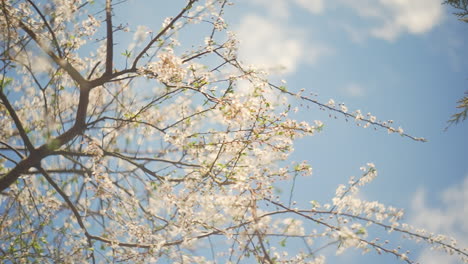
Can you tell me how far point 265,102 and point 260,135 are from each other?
1.55ft

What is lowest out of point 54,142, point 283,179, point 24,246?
point 24,246

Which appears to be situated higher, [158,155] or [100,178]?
[158,155]

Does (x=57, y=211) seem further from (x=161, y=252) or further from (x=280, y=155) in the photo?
(x=280, y=155)

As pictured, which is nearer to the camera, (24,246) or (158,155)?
(24,246)

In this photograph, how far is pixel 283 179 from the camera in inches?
167

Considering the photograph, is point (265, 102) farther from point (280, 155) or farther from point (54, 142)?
point (54, 142)

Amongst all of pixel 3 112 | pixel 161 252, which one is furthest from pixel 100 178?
pixel 3 112

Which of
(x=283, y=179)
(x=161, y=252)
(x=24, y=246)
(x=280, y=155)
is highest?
(x=280, y=155)

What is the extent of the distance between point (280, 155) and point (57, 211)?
408 cm

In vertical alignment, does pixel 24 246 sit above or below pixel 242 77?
below

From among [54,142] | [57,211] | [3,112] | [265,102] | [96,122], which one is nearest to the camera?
[265,102]

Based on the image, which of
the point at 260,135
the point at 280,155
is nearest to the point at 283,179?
the point at 280,155

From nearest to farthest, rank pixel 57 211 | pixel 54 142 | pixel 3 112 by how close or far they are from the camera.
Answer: pixel 54 142 < pixel 57 211 < pixel 3 112

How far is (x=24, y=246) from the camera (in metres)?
4.56
